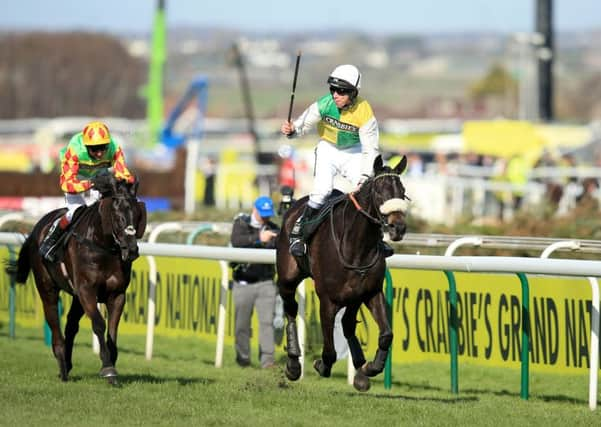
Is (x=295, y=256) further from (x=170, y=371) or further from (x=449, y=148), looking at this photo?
(x=449, y=148)

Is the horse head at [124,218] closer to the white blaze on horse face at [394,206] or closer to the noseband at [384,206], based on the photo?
the noseband at [384,206]

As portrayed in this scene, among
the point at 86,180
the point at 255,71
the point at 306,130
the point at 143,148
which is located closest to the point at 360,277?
the point at 306,130

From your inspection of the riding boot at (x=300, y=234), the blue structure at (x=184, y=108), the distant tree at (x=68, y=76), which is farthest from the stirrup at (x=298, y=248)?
the distant tree at (x=68, y=76)

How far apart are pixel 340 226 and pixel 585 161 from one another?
18.4 m

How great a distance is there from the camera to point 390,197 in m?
8.96

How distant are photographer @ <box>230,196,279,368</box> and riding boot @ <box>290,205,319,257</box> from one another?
2.66m

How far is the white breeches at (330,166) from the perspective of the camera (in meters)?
10.1

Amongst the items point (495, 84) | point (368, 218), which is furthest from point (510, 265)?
point (495, 84)

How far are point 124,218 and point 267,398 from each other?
1.71m

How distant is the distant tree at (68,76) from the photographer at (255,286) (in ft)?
260

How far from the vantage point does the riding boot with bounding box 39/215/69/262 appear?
10812 millimetres

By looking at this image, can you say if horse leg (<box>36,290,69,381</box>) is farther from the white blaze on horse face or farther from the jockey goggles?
the white blaze on horse face

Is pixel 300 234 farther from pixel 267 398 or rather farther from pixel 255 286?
pixel 255 286

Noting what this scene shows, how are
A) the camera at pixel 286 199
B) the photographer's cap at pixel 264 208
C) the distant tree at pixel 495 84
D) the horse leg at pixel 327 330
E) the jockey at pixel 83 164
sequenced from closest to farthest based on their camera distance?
the horse leg at pixel 327 330, the jockey at pixel 83 164, the camera at pixel 286 199, the photographer's cap at pixel 264 208, the distant tree at pixel 495 84
